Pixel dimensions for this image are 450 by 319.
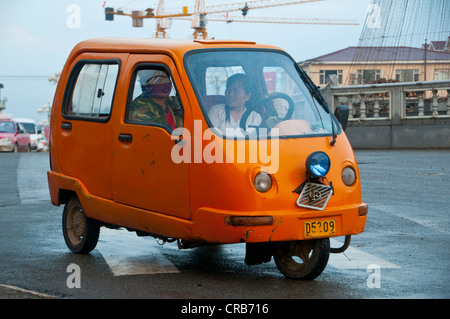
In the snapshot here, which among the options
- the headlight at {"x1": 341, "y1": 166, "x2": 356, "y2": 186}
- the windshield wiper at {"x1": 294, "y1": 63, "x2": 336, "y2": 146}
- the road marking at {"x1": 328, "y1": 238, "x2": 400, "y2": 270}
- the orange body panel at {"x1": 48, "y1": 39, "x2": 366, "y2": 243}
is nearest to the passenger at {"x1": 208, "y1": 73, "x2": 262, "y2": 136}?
the orange body panel at {"x1": 48, "y1": 39, "x2": 366, "y2": 243}

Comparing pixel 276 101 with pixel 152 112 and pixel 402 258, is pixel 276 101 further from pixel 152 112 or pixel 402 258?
pixel 402 258

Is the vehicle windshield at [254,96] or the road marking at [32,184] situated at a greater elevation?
the vehicle windshield at [254,96]

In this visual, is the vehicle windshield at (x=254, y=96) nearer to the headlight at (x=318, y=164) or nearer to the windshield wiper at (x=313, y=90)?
the windshield wiper at (x=313, y=90)

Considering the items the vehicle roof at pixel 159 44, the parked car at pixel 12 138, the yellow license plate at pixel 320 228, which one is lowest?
the parked car at pixel 12 138

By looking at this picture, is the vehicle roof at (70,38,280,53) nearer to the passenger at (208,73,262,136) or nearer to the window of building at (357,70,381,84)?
the passenger at (208,73,262,136)

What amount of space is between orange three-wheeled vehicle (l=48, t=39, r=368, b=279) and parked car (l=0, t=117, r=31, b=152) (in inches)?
1644

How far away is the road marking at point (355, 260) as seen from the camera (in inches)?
301

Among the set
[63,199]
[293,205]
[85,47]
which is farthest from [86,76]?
[293,205]

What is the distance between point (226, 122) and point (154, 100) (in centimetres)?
85

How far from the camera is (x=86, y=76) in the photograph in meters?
8.75

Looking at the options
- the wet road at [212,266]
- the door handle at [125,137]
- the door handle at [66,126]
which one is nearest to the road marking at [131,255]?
the wet road at [212,266]

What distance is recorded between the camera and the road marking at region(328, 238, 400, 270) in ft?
25.1

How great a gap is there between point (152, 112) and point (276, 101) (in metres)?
1.09

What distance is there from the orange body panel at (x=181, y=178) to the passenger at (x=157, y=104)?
114 millimetres
